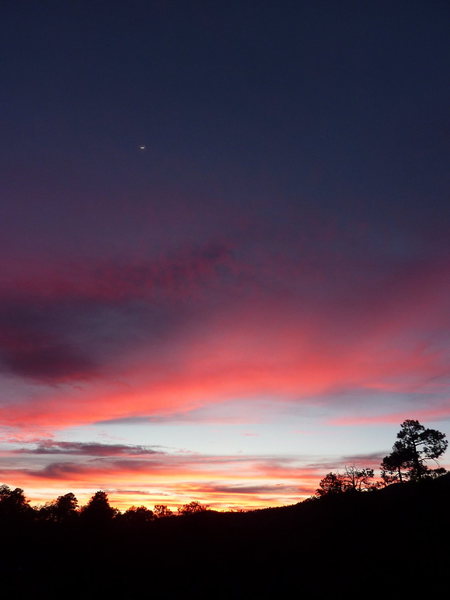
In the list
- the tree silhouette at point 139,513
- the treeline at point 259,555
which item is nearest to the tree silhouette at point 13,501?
the tree silhouette at point 139,513

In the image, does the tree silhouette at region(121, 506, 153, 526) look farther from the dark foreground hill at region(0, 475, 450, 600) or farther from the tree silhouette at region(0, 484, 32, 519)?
the dark foreground hill at region(0, 475, 450, 600)

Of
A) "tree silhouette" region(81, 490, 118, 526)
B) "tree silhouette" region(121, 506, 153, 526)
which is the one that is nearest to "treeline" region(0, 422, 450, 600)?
"tree silhouette" region(81, 490, 118, 526)

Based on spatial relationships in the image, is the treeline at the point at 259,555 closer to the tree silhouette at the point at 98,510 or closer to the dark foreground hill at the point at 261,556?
the dark foreground hill at the point at 261,556

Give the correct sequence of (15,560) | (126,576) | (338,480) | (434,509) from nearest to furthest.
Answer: (126,576)
(15,560)
(434,509)
(338,480)

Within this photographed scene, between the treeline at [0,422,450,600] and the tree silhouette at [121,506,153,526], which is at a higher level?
the treeline at [0,422,450,600]

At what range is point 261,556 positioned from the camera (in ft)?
96.7

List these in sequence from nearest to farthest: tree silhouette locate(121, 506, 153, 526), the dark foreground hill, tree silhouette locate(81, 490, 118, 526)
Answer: the dark foreground hill
tree silhouette locate(81, 490, 118, 526)
tree silhouette locate(121, 506, 153, 526)

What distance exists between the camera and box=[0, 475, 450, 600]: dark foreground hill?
75.1ft

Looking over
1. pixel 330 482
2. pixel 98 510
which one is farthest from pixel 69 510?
pixel 330 482

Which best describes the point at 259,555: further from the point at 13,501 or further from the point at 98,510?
the point at 13,501

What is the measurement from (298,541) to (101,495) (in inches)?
2623

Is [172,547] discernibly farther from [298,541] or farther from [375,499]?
[375,499]

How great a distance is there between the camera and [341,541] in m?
30.9

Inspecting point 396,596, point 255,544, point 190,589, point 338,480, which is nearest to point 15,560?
point 190,589
